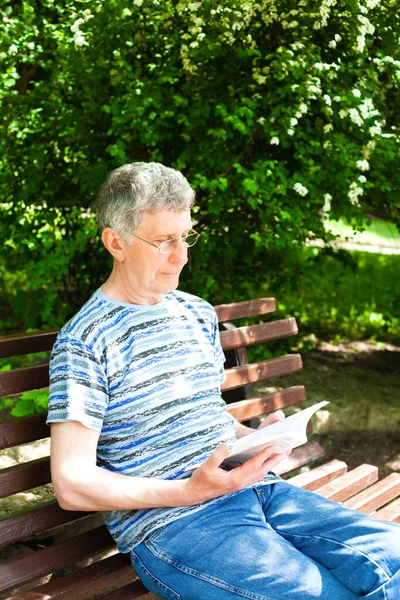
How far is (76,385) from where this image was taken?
2.22 m

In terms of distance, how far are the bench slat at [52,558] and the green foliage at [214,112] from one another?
235cm

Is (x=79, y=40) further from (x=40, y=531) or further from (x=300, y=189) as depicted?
(x=40, y=531)

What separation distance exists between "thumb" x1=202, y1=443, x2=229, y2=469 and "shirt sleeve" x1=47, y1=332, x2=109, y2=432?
12.5 inches

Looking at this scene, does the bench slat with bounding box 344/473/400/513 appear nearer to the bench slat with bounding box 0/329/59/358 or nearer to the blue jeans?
the blue jeans

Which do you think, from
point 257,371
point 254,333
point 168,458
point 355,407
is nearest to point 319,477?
point 257,371

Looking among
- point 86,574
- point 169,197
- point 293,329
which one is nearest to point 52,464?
point 86,574

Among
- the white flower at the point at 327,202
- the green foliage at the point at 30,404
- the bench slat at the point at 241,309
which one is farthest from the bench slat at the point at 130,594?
the white flower at the point at 327,202

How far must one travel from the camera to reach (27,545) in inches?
121

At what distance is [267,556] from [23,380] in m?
0.88

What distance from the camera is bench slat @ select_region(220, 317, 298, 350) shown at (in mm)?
3238

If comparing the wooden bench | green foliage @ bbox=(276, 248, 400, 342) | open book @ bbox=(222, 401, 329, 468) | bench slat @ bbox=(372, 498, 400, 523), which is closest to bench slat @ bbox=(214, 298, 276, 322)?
the wooden bench

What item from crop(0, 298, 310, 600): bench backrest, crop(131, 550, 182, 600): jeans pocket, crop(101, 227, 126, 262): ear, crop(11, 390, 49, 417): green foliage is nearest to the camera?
crop(131, 550, 182, 600): jeans pocket

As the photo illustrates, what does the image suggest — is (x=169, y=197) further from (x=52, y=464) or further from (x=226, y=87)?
(x=226, y=87)

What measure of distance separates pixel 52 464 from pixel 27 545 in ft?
3.48
